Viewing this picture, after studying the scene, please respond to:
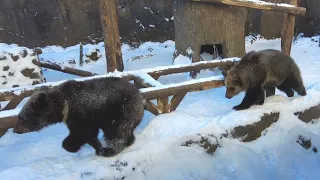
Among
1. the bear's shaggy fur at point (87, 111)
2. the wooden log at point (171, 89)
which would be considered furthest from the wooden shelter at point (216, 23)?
→ the bear's shaggy fur at point (87, 111)

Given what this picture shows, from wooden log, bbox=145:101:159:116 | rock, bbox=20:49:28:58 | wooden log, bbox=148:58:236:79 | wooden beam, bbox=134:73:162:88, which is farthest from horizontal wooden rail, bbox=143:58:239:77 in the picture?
rock, bbox=20:49:28:58

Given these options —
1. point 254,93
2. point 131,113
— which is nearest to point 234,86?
point 254,93

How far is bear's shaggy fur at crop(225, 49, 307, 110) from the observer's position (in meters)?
4.75

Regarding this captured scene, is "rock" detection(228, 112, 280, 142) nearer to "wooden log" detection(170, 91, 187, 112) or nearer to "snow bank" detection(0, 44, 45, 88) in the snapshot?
"wooden log" detection(170, 91, 187, 112)

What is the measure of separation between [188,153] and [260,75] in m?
1.63

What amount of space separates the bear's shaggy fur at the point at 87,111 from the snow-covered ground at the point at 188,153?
0.83ft

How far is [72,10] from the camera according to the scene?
1179cm

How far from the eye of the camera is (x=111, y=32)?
6777 millimetres

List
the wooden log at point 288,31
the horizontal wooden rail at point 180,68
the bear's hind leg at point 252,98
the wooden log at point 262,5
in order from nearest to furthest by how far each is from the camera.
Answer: the bear's hind leg at point 252,98 → the horizontal wooden rail at point 180,68 → the wooden log at point 262,5 → the wooden log at point 288,31

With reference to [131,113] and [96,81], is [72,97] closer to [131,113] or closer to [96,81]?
[96,81]

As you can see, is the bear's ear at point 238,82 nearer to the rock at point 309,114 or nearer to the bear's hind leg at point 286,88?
the bear's hind leg at point 286,88

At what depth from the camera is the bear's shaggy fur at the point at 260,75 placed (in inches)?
187

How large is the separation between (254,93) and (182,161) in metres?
1.55

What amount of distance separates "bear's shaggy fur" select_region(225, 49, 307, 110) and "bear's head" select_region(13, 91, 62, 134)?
257cm
